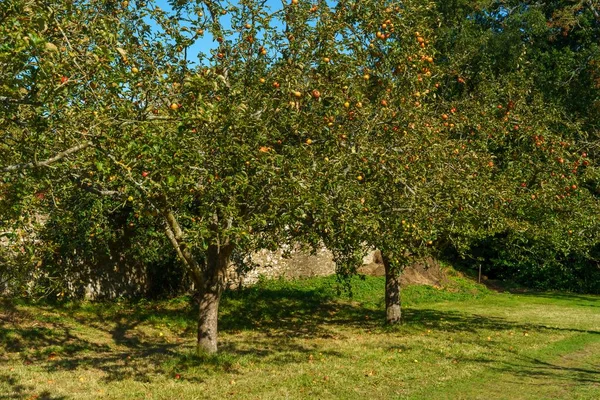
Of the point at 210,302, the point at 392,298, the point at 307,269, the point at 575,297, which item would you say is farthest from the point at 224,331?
the point at 575,297

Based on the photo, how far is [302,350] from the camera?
14.4 meters

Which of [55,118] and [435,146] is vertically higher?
[435,146]

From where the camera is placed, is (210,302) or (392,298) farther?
(392,298)

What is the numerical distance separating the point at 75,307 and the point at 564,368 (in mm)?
12782

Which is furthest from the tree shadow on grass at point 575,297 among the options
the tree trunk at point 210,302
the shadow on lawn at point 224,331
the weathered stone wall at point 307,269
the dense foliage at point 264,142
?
the tree trunk at point 210,302

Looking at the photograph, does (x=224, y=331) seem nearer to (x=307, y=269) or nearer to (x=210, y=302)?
(x=210, y=302)

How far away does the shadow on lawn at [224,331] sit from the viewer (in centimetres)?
1240

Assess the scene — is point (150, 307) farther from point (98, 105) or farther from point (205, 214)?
point (98, 105)

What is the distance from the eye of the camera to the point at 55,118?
23.4 feet

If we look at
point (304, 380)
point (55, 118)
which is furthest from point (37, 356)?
point (55, 118)

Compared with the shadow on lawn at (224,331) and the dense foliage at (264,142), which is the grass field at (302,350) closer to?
the shadow on lawn at (224,331)

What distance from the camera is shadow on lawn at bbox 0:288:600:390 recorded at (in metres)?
12.4

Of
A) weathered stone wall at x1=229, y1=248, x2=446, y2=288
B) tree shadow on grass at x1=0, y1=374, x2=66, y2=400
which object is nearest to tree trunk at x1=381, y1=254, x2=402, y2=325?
weathered stone wall at x1=229, y1=248, x2=446, y2=288

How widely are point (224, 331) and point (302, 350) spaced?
3.68 metres
